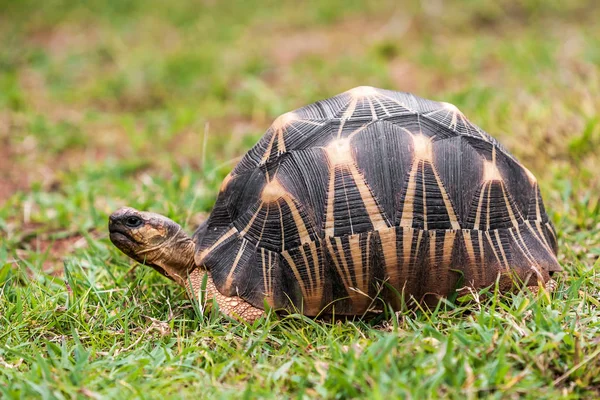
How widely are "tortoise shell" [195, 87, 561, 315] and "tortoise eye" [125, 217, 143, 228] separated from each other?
31cm

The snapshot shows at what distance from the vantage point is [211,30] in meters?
8.20

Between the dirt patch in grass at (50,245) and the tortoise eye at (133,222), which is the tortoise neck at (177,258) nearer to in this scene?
the tortoise eye at (133,222)

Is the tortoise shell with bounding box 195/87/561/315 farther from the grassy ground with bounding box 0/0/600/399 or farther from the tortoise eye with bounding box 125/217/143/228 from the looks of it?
the tortoise eye with bounding box 125/217/143/228

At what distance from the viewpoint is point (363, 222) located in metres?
2.51

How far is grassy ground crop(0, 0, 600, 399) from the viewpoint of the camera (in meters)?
2.19

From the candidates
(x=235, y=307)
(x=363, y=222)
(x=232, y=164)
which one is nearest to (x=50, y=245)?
(x=235, y=307)

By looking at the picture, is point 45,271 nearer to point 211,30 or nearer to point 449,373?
point 449,373

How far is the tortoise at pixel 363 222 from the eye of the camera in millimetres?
2529

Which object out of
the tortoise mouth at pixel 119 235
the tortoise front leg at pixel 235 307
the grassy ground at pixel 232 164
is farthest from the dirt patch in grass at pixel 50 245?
the tortoise front leg at pixel 235 307

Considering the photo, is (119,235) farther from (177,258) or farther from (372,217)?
(372,217)

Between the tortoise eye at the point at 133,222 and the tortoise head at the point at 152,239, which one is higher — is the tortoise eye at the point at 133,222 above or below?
above

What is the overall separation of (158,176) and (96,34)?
4363 mm

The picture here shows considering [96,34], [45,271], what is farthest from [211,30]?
[45,271]

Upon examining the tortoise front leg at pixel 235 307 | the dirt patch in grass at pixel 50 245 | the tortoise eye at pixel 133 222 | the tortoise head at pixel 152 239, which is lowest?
the tortoise front leg at pixel 235 307
